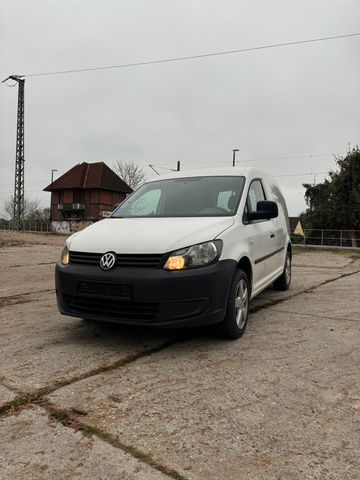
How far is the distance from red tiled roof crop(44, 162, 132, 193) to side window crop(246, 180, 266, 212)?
184ft

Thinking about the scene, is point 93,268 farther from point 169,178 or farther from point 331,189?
point 331,189

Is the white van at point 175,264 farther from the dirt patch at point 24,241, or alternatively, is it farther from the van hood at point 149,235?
the dirt patch at point 24,241

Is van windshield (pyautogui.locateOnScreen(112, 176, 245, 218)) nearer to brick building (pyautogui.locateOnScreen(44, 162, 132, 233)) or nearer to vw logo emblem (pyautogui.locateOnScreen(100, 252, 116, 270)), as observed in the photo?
vw logo emblem (pyautogui.locateOnScreen(100, 252, 116, 270))

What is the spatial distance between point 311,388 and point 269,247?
2.56 metres

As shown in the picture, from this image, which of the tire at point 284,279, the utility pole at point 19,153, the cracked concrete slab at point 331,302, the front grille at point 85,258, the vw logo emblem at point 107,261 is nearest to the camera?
the vw logo emblem at point 107,261

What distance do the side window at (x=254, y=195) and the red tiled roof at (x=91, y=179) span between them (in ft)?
184

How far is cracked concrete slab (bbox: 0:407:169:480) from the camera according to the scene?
197 cm

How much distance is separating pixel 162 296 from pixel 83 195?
6014cm

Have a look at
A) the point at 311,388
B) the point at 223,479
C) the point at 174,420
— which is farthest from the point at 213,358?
the point at 223,479

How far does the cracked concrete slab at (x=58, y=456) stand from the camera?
197 centimetres

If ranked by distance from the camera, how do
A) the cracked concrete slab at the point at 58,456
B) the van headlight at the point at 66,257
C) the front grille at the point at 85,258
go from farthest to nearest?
the van headlight at the point at 66,257, the front grille at the point at 85,258, the cracked concrete slab at the point at 58,456

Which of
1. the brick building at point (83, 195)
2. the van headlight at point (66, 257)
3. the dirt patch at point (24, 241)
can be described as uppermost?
the brick building at point (83, 195)

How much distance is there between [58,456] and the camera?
2.12 metres

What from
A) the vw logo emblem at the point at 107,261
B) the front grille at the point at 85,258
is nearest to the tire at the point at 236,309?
the vw logo emblem at the point at 107,261
